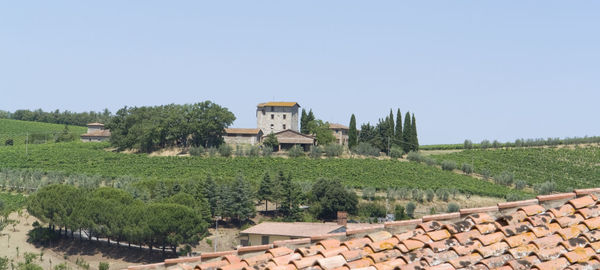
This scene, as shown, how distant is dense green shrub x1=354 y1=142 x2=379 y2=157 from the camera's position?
8298 centimetres

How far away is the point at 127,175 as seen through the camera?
69688 mm

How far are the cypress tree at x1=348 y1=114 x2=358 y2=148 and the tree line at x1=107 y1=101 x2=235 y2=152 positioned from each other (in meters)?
15.6

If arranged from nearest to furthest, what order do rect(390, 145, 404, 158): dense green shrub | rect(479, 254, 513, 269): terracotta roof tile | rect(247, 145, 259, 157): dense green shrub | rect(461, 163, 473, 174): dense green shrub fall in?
rect(479, 254, 513, 269): terracotta roof tile
rect(461, 163, 473, 174): dense green shrub
rect(247, 145, 259, 157): dense green shrub
rect(390, 145, 404, 158): dense green shrub

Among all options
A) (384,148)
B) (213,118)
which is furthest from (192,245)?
(384,148)

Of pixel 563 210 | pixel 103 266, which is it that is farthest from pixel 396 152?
pixel 563 210

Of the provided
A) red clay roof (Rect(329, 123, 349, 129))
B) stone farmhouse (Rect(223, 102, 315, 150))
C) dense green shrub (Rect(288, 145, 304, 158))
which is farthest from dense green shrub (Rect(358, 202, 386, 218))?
red clay roof (Rect(329, 123, 349, 129))

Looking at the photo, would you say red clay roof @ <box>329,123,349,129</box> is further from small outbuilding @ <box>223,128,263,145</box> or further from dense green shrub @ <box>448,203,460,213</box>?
dense green shrub @ <box>448,203,460,213</box>

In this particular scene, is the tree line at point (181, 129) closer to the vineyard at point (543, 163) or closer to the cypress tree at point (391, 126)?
the cypress tree at point (391, 126)

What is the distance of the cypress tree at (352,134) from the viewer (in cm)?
8819

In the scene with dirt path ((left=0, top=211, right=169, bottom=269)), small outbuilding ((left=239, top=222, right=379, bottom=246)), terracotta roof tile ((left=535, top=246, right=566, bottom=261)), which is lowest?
dirt path ((left=0, top=211, right=169, bottom=269))

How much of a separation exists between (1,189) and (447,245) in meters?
65.9

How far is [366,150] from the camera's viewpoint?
83.5m

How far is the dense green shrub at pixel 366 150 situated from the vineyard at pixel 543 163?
9.21 m

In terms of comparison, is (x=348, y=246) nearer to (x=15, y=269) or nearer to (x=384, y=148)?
(x=15, y=269)
